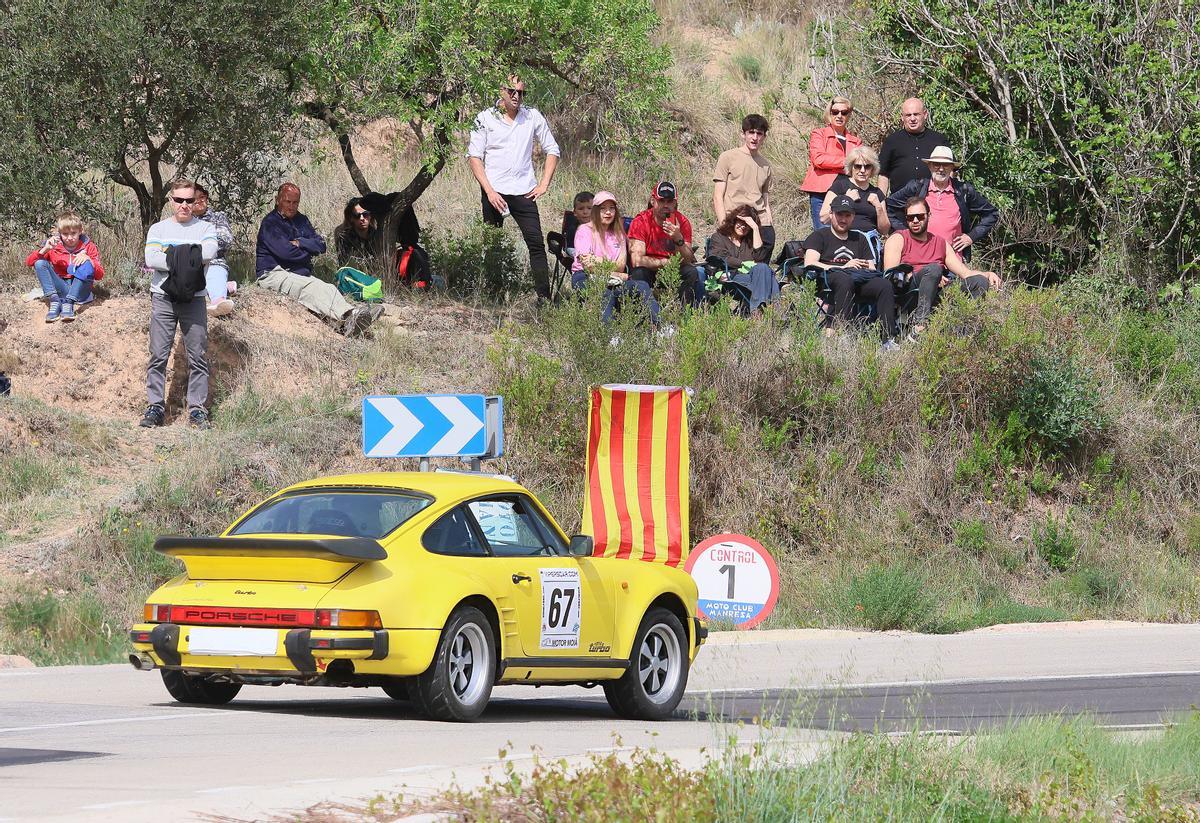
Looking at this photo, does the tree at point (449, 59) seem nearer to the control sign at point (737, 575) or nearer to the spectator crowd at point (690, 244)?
the spectator crowd at point (690, 244)

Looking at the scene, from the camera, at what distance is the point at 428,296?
75.8ft

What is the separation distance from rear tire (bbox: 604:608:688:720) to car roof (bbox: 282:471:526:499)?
4.13 feet

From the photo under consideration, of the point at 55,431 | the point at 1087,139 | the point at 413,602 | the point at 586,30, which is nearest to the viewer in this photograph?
the point at 413,602

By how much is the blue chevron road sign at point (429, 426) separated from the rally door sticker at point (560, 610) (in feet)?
10.0

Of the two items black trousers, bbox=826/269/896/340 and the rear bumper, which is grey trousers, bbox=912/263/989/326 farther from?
the rear bumper

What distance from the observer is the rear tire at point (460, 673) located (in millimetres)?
9883

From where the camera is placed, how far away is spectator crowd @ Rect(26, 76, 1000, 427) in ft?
66.8

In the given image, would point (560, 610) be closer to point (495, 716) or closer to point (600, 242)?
point (495, 716)

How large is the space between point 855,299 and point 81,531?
9.28 meters

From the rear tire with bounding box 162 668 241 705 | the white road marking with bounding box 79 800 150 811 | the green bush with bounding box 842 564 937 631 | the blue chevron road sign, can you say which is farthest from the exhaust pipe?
the green bush with bounding box 842 564 937 631

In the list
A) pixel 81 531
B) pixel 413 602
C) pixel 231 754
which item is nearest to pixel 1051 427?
pixel 81 531

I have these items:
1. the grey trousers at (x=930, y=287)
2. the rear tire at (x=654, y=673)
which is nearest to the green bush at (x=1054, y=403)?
the grey trousers at (x=930, y=287)

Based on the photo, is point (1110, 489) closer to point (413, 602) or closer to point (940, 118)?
point (940, 118)

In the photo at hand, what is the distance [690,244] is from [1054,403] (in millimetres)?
4832
